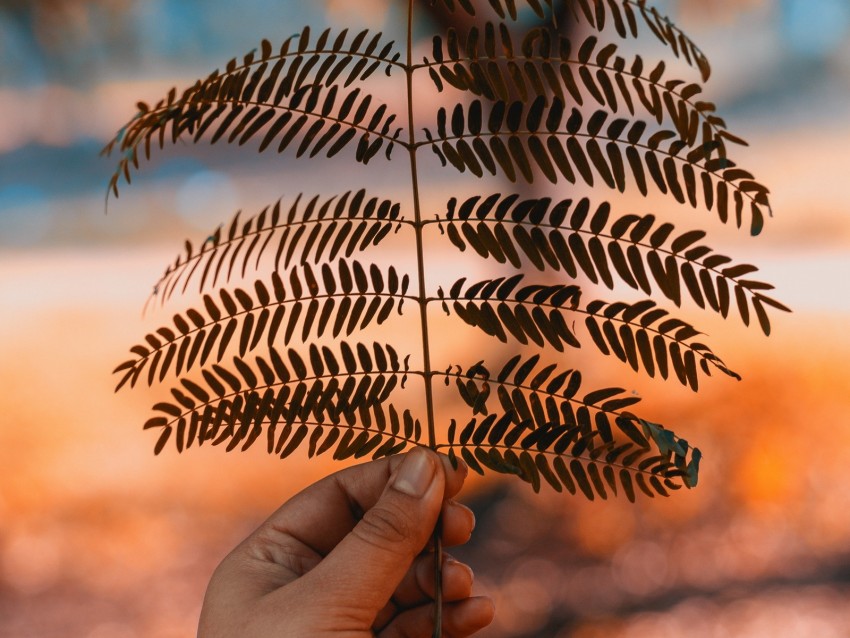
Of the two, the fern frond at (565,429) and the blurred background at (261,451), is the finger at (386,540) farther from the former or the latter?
the blurred background at (261,451)

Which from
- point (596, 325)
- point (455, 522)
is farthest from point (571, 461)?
point (455, 522)

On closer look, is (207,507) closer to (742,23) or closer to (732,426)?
(732,426)

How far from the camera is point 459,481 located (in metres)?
1.00

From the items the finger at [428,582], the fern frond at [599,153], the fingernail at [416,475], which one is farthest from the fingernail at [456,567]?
the fern frond at [599,153]

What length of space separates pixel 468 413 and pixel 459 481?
162cm

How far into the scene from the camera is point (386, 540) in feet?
3.11

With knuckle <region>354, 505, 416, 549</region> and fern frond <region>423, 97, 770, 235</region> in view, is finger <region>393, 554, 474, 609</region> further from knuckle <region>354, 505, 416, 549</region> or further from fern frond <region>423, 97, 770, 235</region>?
fern frond <region>423, 97, 770, 235</region>

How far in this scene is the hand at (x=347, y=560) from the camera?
36.8 inches

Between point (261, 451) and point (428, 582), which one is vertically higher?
point (261, 451)

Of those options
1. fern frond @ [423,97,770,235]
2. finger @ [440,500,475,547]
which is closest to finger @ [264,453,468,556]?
finger @ [440,500,475,547]

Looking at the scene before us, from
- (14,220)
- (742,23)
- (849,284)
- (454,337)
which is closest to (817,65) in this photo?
(742,23)

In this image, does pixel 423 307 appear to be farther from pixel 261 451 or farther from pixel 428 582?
pixel 261 451

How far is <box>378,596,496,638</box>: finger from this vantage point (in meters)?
1.20

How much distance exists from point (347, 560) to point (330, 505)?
0.84 ft
